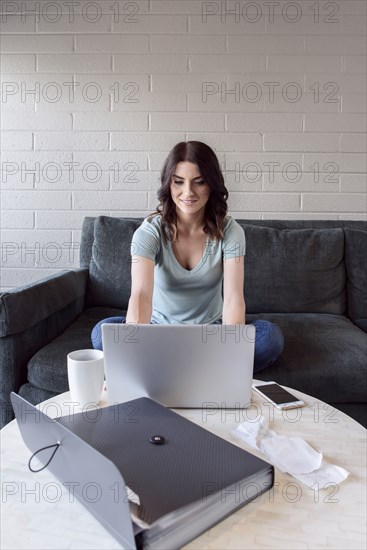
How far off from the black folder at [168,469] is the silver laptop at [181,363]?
0.20 feet

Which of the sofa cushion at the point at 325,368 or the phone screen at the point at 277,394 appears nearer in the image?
the phone screen at the point at 277,394

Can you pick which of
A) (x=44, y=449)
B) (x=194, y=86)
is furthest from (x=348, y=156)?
(x=44, y=449)

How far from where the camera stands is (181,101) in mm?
2443

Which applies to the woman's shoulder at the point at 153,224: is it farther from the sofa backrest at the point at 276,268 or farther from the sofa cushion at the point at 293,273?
the sofa cushion at the point at 293,273

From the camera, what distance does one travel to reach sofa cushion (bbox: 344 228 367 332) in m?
2.16

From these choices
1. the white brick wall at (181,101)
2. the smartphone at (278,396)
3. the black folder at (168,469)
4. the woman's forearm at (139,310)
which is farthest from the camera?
the white brick wall at (181,101)

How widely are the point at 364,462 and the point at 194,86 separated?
2104mm

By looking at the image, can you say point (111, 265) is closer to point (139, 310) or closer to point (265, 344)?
point (139, 310)

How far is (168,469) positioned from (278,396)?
16.9 inches

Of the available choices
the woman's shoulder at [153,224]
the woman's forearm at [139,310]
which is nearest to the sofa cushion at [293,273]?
the woman's shoulder at [153,224]

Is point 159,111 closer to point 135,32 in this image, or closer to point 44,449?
point 135,32

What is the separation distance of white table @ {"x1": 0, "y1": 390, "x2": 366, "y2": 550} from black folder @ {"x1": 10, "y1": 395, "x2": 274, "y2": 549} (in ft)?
0.06

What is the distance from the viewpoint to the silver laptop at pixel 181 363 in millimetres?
882

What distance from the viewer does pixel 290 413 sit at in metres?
0.97
